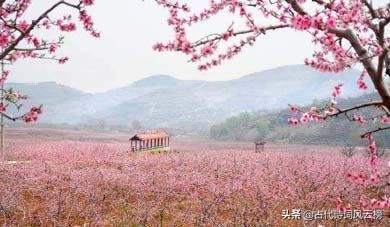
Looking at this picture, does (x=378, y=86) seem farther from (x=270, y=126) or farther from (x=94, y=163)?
(x=270, y=126)

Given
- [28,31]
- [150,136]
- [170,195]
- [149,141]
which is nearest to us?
[28,31]

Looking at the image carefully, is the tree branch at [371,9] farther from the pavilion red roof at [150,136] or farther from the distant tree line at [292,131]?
the distant tree line at [292,131]

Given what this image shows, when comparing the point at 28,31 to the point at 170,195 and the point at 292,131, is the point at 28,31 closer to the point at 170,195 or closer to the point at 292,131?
the point at 170,195

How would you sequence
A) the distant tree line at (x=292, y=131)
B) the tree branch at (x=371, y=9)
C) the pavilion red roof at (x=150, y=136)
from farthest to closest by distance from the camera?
the distant tree line at (x=292, y=131) < the pavilion red roof at (x=150, y=136) < the tree branch at (x=371, y=9)

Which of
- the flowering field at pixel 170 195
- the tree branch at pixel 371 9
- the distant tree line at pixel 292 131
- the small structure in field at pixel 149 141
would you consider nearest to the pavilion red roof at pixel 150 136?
the small structure in field at pixel 149 141

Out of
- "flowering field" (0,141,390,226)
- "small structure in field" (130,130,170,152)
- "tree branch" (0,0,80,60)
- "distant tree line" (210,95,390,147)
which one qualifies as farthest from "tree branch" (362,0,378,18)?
"distant tree line" (210,95,390,147)

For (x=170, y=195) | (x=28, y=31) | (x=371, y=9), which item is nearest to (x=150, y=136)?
(x=170, y=195)

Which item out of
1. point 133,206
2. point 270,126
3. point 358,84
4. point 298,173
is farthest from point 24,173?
point 270,126

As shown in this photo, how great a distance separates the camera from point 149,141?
169 ft

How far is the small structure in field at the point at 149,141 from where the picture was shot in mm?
48438

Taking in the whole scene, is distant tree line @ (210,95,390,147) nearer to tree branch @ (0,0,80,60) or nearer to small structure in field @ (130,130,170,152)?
small structure in field @ (130,130,170,152)

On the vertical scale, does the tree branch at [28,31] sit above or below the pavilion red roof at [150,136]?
above

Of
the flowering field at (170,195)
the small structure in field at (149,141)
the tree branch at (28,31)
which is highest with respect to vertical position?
the tree branch at (28,31)

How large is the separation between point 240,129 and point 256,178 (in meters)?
119
